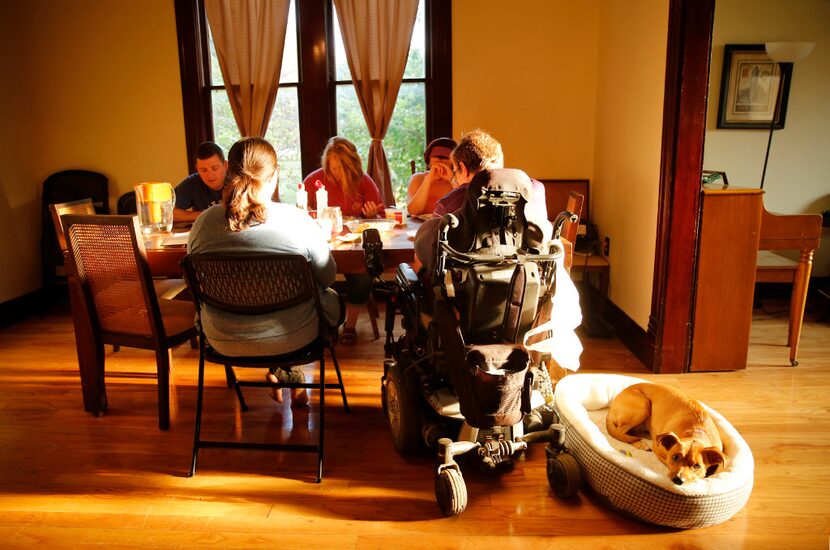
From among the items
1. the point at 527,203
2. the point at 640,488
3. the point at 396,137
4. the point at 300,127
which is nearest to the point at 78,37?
the point at 300,127

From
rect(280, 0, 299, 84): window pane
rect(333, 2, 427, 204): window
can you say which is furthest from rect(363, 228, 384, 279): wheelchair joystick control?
rect(280, 0, 299, 84): window pane

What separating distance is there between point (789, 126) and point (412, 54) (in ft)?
9.01

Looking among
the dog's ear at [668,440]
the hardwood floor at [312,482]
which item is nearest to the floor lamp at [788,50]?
the hardwood floor at [312,482]

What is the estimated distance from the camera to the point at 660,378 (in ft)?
10.2

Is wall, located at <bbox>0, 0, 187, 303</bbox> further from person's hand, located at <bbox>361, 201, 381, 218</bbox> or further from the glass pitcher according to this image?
person's hand, located at <bbox>361, 201, 381, 218</bbox>

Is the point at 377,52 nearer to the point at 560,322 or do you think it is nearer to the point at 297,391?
the point at 297,391

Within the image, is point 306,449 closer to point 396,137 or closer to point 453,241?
point 453,241

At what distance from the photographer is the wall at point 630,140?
326 cm

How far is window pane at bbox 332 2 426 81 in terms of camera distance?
14.6 ft

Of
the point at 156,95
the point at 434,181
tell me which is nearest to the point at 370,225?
the point at 434,181

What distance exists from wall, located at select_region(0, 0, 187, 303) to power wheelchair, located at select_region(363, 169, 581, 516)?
3.18 metres

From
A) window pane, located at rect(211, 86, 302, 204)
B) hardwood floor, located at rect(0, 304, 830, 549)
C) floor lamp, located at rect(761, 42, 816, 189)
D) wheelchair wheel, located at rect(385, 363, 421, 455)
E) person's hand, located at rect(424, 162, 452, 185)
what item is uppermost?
floor lamp, located at rect(761, 42, 816, 189)

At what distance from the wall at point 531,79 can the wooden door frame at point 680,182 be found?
1.38 metres

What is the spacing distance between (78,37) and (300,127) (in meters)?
1.76
